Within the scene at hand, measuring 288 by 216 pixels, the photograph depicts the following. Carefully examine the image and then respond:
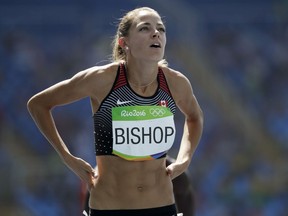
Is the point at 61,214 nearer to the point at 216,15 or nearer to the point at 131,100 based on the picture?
the point at 216,15

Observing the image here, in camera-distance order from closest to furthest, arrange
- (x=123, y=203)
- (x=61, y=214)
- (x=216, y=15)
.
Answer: (x=123, y=203), (x=61, y=214), (x=216, y=15)

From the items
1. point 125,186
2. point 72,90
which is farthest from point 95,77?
point 125,186

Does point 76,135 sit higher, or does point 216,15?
point 216,15

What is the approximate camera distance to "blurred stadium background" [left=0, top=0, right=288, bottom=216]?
1043 centimetres

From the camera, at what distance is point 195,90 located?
1107cm

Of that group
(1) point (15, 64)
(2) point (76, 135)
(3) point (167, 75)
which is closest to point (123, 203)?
(3) point (167, 75)

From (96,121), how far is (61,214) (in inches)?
252

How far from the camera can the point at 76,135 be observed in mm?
10438

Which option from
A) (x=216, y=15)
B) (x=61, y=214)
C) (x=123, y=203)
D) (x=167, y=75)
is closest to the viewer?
(x=123, y=203)

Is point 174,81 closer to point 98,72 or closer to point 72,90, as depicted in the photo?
point 98,72

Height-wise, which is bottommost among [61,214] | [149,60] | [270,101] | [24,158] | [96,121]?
[61,214]

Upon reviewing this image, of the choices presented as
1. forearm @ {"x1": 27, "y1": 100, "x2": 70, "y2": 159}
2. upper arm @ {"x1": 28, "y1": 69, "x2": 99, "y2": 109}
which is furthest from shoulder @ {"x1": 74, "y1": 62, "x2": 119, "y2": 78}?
forearm @ {"x1": 27, "y1": 100, "x2": 70, "y2": 159}

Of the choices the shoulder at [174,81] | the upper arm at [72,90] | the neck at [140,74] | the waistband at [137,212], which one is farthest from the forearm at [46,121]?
the shoulder at [174,81]

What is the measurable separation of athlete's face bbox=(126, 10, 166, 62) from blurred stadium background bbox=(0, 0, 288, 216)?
6.10 meters
